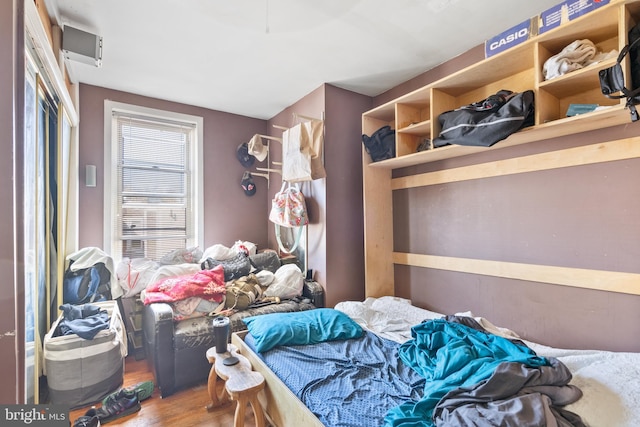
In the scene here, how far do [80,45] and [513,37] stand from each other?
2.76m

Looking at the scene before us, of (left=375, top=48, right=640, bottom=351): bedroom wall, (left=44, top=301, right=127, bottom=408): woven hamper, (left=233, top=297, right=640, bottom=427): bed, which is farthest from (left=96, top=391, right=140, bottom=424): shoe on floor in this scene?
(left=375, top=48, right=640, bottom=351): bedroom wall

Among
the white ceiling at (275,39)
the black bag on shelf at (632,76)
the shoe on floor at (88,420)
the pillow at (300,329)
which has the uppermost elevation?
the white ceiling at (275,39)

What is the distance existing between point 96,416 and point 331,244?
6.68ft

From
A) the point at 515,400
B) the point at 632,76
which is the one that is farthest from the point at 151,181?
the point at 632,76

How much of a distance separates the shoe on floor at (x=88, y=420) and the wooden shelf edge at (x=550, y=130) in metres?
2.62

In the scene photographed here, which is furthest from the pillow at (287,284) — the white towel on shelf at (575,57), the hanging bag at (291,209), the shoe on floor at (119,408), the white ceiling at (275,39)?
the white towel on shelf at (575,57)

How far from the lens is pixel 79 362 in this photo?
194cm

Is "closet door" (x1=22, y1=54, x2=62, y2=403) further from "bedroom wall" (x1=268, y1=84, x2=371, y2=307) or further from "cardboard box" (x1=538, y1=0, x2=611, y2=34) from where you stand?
"cardboard box" (x1=538, y1=0, x2=611, y2=34)

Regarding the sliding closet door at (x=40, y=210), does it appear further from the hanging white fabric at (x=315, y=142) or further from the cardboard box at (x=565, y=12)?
the cardboard box at (x=565, y=12)

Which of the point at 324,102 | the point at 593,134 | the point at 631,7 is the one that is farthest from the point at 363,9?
the point at 593,134

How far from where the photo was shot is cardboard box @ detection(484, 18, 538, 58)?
1687 millimetres

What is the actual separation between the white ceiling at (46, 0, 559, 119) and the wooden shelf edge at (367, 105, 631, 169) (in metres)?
0.79

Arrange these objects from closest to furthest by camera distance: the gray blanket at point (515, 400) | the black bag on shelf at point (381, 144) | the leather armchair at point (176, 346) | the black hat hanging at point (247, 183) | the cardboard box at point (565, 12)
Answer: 1. the gray blanket at point (515, 400)
2. the cardboard box at point (565, 12)
3. the leather armchair at point (176, 346)
4. the black bag on shelf at point (381, 144)
5. the black hat hanging at point (247, 183)

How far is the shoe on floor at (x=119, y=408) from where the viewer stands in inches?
73.3
